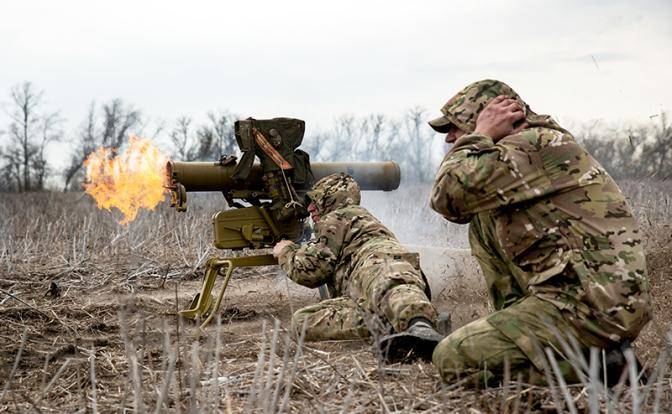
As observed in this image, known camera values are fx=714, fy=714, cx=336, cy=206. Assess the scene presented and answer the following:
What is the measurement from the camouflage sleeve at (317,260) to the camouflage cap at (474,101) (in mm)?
1998

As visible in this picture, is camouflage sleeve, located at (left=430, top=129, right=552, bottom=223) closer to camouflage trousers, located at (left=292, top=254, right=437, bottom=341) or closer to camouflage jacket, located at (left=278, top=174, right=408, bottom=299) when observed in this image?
camouflage trousers, located at (left=292, top=254, right=437, bottom=341)

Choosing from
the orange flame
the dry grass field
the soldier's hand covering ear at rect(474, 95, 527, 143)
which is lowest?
the dry grass field

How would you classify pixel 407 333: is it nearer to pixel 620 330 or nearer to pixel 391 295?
pixel 391 295

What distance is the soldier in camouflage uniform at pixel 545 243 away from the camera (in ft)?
10.2

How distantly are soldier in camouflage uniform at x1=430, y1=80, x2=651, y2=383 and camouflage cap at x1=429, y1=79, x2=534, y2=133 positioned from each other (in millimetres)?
198

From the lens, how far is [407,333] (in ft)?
12.7

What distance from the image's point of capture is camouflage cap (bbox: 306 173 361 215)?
564 centimetres

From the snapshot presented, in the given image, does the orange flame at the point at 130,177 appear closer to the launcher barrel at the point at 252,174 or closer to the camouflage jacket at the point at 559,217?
the launcher barrel at the point at 252,174

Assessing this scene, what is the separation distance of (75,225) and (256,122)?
24.7 feet

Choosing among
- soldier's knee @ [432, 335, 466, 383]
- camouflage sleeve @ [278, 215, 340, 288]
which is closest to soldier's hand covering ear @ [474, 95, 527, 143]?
soldier's knee @ [432, 335, 466, 383]

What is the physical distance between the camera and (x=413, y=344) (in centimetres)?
392

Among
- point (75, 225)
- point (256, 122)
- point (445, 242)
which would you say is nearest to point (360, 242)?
point (256, 122)

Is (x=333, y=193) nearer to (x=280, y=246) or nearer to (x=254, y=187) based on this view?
(x=280, y=246)

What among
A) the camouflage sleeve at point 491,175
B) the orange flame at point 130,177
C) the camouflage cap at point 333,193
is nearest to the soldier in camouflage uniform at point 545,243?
the camouflage sleeve at point 491,175
